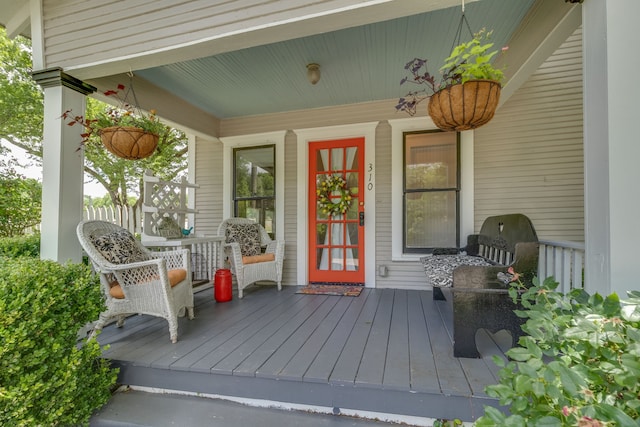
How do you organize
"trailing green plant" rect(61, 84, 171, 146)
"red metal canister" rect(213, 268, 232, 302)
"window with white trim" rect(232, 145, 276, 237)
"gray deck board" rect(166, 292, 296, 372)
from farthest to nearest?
1. "window with white trim" rect(232, 145, 276, 237)
2. "red metal canister" rect(213, 268, 232, 302)
3. "trailing green plant" rect(61, 84, 171, 146)
4. "gray deck board" rect(166, 292, 296, 372)

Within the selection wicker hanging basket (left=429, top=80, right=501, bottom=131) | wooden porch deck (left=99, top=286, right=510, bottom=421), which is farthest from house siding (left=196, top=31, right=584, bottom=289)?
wicker hanging basket (left=429, top=80, right=501, bottom=131)

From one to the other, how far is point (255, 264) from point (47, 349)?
2.23m

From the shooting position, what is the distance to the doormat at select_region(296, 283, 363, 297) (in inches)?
142

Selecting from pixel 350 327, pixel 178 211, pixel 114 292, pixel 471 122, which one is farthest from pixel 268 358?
pixel 178 211

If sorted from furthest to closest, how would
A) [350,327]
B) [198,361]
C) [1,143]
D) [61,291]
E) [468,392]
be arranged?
1. [1,143]
2. [350,327]
3. [198,361]
4. [61,291]
5. [468,392]

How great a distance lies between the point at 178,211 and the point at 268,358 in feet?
8.24

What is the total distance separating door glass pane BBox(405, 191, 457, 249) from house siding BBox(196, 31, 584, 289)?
0.81ft

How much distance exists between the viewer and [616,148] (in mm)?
1371

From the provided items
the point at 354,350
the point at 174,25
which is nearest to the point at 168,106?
the point at 174,25

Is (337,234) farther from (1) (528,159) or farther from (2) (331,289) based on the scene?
(1) (528,159)

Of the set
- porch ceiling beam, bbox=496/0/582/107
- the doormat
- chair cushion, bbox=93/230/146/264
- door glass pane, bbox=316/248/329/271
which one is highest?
porch ceiling beam, bbox=496/0/582/107

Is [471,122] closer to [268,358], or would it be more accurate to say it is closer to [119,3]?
[268,358]

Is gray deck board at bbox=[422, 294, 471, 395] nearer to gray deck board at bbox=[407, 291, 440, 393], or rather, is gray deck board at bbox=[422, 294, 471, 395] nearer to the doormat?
gray deck board at bbox=[407, 291, 440, 393]

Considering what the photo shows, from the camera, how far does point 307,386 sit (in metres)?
1.61
